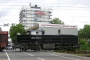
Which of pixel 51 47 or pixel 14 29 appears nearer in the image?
pixel 51 47

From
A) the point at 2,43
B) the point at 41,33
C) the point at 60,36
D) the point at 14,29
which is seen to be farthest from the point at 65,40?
the point at 14,29

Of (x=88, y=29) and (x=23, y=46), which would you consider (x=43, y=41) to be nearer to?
(x=23, y=46)

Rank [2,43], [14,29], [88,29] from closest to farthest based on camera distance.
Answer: [2,43]
[14,29]
[88,29]

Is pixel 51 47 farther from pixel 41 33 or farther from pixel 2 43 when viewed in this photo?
pixel 2 43

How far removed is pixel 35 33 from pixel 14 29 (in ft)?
192

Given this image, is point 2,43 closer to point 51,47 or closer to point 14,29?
point 51,47

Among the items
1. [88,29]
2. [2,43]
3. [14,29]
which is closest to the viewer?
[2,43]

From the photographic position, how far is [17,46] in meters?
52.5

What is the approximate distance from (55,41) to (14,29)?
59.2 meters

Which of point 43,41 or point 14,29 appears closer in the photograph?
point 43,41

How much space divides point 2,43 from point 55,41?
9.70 meters

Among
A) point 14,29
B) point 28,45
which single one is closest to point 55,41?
point 28,45

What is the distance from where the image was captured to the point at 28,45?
173 ft

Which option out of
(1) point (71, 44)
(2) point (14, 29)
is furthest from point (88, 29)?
(1) point (71, 44)
